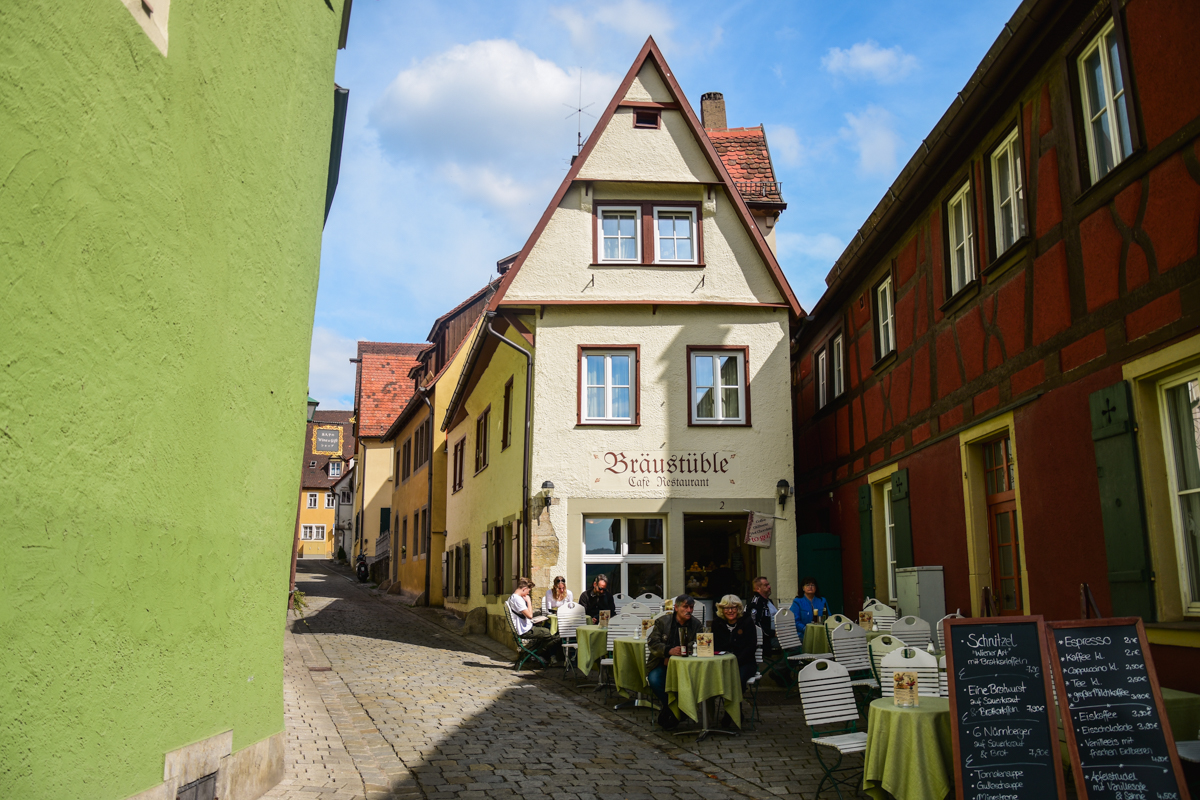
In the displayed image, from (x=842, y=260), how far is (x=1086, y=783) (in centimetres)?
1103

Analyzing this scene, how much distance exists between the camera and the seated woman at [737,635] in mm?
10172

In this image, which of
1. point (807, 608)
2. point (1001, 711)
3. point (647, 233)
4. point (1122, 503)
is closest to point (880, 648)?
point (1122, 503)

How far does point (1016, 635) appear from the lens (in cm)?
625

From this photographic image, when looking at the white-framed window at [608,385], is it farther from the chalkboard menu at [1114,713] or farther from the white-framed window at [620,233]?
the chalkboard menu at [1114,713]

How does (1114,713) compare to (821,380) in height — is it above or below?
below

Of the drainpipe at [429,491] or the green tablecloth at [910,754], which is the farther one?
the drainpipe at [429,491]

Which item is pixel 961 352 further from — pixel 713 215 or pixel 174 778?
pixel 174 778

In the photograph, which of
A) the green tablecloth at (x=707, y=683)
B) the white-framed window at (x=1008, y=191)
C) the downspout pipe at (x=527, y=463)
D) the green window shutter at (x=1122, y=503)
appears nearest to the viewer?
the green window shutter at (x=1122, y=503)

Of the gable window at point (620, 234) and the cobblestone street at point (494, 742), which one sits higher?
the gable window at point (620, 234)

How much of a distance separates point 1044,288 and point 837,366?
7.88 m

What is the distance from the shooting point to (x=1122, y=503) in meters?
8.04

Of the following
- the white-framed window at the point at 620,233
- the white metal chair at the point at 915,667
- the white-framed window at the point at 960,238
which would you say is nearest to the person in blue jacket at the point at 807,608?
the white-framed window at the point at 960,238

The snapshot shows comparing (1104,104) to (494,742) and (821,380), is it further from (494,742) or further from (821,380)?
(821,380)

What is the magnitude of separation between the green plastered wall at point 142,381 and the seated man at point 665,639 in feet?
12.8
